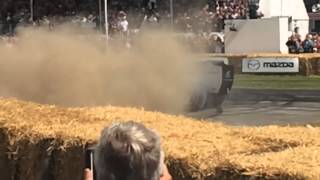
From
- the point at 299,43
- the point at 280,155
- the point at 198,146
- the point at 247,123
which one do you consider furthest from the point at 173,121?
the point at 299,43

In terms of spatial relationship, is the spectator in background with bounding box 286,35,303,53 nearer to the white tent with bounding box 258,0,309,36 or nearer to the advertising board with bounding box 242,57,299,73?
the advertising board with bounding box 242,57,299,73

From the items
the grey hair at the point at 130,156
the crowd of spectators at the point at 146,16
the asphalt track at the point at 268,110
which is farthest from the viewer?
the crowd of spectators at the point at 146,16

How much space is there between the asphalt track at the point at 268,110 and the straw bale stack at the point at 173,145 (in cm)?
593

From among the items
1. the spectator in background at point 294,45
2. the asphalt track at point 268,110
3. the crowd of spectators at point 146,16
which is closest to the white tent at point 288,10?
the crowd of spectators at point 146,16

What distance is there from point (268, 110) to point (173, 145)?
10.8m

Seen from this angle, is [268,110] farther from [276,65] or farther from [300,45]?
[300,45]

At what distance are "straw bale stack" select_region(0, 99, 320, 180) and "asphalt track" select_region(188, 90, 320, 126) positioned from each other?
19.5 ft

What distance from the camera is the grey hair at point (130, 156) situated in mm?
2680

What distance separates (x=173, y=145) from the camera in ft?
16.6

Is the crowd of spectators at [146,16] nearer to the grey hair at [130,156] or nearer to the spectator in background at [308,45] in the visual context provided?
the spectator in background at [308,45]

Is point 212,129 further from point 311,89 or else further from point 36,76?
point 311,89

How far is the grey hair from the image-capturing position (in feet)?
8.79

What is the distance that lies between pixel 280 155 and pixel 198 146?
722 mm

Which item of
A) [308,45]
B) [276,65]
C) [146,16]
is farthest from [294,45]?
[146,16]
